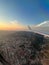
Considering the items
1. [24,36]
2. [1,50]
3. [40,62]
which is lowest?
[40,62]

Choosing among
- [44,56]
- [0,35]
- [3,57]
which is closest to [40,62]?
[44,56]

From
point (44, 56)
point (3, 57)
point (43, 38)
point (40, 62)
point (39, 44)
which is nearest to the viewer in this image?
point (3, 57)

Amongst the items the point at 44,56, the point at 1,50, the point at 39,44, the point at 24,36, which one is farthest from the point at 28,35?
the point at 1,50

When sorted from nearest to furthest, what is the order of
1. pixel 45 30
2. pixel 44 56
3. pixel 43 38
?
pixel 44 56 < pixel 43 38 < pixel 45 30

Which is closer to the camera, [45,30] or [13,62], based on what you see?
[13,62]

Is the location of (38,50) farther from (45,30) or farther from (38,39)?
(45,30)

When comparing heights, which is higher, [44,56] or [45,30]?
[45,30]
